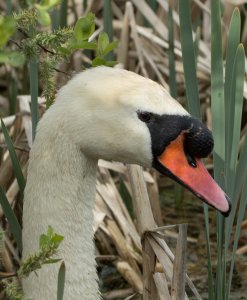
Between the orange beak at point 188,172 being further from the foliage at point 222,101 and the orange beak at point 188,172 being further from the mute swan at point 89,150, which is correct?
the foliage at point 222,101

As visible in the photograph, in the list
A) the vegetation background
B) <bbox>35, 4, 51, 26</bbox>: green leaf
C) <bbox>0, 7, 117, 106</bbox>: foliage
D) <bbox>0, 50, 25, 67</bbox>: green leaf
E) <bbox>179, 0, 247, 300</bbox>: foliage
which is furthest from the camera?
<bbox>179, 0, 247, 300</bbox>: foliage

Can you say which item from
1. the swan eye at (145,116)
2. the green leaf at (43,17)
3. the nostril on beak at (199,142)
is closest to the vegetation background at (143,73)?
the green leaf at (43,17)

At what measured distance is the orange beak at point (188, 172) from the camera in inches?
119

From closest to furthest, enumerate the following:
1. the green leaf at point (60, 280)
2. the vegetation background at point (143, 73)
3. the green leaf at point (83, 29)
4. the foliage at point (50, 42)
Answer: the green leaf at point (60, 280) → the foliage at point (50, 42) → the green leaf at point (83, 29) → the vegetation background at point (143, 73)

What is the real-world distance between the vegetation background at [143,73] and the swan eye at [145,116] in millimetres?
267

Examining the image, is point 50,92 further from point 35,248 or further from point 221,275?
point 221,275

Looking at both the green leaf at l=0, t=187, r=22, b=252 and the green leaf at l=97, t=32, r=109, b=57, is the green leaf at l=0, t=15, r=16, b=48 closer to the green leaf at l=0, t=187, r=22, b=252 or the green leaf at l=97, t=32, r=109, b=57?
the green leaf at l=97, t=32, r=109, b=57

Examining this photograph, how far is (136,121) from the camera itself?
3041 mm

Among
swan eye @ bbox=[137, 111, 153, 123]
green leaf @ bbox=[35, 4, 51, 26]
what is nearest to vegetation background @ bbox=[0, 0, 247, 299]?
green leaf @ bbox=[35, 4, 51, 26]

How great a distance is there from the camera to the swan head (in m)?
3.00

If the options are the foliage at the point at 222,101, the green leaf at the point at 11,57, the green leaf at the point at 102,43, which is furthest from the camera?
the foliage at the point at 222,101

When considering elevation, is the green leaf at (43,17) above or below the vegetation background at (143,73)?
above

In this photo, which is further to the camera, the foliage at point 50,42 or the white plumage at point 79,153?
the white plumage at point 79,153

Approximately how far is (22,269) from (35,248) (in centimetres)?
51
